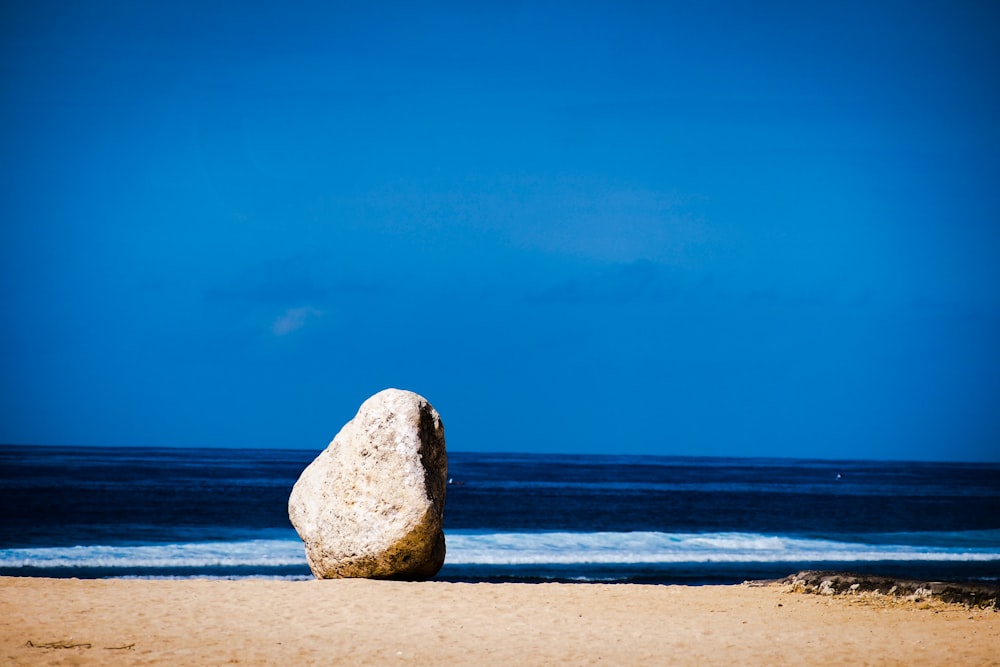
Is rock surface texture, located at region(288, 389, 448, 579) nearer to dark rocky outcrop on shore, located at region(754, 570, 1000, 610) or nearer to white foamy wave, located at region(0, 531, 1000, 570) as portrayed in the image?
Result: dark rocky outcrop on shore, located at region(754, 570, 1000, 610)

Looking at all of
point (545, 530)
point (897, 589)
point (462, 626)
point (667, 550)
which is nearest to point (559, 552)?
point (667, 550)

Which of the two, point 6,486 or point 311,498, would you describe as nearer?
point 311,498

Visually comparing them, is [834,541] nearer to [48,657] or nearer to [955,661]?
[955,661]

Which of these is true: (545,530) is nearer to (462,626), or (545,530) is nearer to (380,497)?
(380,497)

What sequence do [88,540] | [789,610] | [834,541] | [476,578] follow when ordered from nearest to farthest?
[789,610], [476,578], [88,540], [834,541]

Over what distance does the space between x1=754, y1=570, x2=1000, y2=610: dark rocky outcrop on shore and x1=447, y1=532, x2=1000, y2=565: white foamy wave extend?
7.66 meters

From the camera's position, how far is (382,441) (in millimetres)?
13750

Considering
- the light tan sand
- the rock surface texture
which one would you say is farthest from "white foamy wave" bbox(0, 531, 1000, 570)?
the light tan sand

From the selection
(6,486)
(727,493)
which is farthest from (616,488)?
(6,486)

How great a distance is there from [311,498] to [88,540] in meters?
13.2

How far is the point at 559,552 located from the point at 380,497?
34.2 ft

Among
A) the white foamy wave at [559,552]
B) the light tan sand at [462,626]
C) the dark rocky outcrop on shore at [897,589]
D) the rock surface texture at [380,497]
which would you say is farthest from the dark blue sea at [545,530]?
the light tan sand at [462,626]

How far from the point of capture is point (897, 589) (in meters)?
13.7

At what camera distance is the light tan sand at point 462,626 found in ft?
29.9
